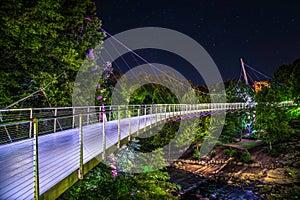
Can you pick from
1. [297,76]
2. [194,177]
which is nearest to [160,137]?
[194,177]

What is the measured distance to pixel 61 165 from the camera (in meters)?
4.69

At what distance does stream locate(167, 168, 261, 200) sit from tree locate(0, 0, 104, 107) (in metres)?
14.3

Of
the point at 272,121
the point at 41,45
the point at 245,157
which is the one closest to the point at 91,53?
the point at 41,45

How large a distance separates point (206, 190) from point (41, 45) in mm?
18871

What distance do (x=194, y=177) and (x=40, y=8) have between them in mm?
22963

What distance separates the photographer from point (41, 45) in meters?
10.5

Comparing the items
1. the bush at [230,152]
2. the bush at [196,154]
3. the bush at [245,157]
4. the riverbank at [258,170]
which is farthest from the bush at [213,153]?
the bush at [245,157]

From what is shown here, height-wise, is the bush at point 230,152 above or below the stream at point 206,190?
above

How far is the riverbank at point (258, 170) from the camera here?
22172mm

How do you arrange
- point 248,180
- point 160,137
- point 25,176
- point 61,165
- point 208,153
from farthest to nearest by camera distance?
point 208,153 → point 160,137 → point 248,180 → point 61,165 → point 25,176

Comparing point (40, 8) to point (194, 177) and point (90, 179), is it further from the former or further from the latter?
point (194, 177)

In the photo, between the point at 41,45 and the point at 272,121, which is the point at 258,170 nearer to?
the point at 272,121

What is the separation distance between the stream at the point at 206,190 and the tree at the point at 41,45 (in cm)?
1428

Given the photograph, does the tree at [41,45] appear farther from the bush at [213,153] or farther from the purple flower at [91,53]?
the bush at [213,153]
